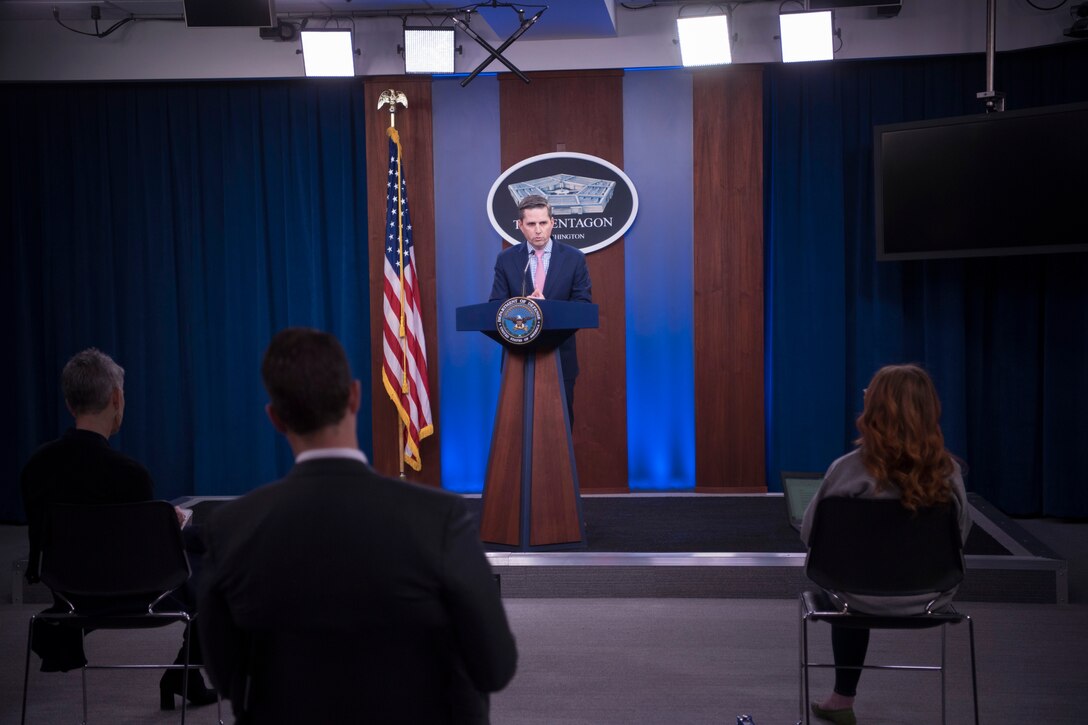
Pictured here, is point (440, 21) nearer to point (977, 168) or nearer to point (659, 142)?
point (659, 142)

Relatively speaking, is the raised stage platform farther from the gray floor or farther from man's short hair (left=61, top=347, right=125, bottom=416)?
man's short hair (left=61, top=347, right=125, bottom=416)

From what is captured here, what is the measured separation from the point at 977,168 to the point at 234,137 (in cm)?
480

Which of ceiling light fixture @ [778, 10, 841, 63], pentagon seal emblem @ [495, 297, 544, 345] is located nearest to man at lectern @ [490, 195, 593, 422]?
pentagon seal emblem @ [495, 297, 544, 345]

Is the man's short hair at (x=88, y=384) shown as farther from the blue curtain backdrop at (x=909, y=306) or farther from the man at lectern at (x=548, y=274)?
the blue curtain backdrop at (x=909, y=306)

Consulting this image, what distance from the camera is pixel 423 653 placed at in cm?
148

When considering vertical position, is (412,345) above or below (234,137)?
below

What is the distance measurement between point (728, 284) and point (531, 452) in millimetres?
2561

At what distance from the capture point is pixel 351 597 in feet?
4.65

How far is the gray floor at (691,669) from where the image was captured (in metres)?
3.18

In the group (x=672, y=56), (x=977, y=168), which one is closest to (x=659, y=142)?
(x=672, y=56)

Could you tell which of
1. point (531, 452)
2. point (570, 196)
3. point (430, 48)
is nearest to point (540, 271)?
point (531, 452)

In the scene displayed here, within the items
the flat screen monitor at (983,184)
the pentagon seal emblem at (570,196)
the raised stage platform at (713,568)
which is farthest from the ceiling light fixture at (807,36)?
the raised stage platform at (713,568)

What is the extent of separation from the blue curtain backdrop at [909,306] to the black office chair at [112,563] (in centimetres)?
450

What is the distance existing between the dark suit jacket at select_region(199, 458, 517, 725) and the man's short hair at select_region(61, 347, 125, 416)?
1.67 m
